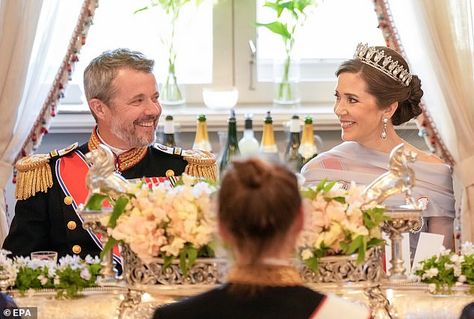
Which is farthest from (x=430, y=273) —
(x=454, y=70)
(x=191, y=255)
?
(x=454, y=70)

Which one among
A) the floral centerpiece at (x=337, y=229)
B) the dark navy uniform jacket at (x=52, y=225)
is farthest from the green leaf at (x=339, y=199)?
the dark navy uniform jacket at (x=52, y=225)

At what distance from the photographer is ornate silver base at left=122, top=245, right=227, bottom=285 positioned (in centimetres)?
243

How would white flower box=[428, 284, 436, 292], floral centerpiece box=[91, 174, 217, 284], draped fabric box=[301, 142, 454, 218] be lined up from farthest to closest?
draped fabric box=[301, 142, 454, 218] → white flower box=[428, 284, 436, 292] → floral centerpiece box=[91, 174, 217, 284]

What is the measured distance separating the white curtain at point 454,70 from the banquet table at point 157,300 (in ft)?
5.96

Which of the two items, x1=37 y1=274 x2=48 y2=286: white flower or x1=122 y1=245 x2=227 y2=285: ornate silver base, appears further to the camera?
x1=37 y1=274 x2=48 y2=286: white flower

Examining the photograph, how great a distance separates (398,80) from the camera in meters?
3.95

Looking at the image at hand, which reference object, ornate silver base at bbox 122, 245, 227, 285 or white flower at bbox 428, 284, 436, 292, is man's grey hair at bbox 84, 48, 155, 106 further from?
white flower at bbox 428, 284, 436, 292

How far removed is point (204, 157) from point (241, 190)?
186cm

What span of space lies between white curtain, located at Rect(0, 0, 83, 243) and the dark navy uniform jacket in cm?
85

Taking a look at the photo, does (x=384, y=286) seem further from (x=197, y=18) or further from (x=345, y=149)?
(x=197, y=18)

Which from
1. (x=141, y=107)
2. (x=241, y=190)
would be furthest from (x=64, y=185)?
(x=241, y=190)

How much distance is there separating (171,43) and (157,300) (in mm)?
2401

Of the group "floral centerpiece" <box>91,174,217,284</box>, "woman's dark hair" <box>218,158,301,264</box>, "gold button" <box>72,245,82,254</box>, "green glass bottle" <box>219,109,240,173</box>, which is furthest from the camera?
"green glass bottle" <box>219,109,240,173</box>

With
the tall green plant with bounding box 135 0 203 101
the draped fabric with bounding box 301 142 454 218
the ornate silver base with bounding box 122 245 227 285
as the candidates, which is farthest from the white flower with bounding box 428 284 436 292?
the tall green plant with bounding box 135 0 203 101
